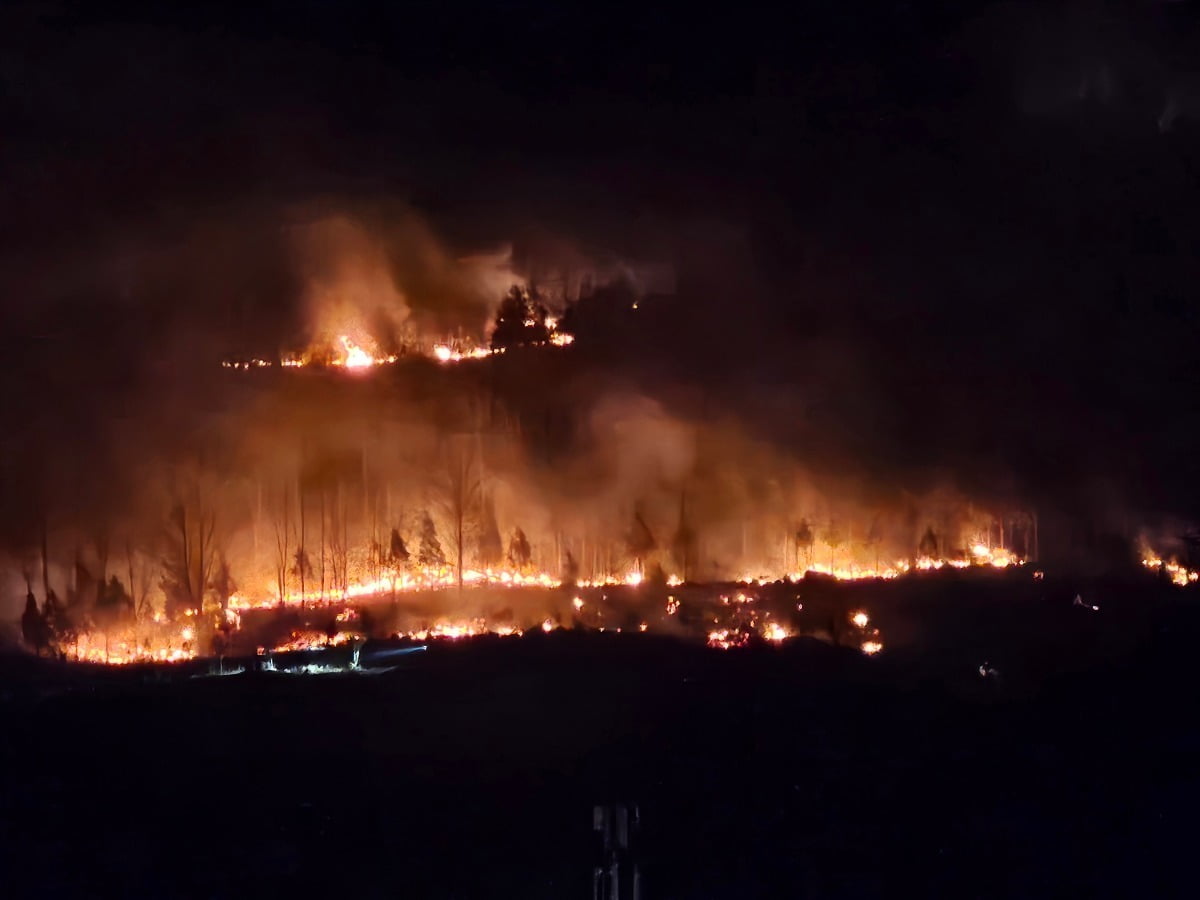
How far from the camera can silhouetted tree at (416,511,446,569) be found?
26.3ft

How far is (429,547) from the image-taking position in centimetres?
812

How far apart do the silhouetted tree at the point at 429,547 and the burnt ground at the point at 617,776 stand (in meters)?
2.14

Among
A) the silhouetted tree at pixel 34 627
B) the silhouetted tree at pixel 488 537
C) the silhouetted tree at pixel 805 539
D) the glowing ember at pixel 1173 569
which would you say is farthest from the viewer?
the silhouetted tree at pixel 805 539

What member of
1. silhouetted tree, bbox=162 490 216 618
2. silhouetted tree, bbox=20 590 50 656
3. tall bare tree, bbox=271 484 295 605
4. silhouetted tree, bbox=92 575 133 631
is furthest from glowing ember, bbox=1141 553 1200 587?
silhouetted tree, bbox=20 590 50 656

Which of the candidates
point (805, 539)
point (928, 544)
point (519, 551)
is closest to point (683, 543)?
point (805, 539)

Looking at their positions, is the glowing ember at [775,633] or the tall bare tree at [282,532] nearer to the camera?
the glowing ember at [775,633]

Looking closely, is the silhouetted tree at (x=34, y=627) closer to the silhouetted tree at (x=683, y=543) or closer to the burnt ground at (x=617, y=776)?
the burnt ground at (x=617, y=776)

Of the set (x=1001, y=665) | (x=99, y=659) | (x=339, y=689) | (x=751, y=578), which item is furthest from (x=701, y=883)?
(x=99, y=659)

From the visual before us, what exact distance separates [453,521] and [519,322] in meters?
1.81

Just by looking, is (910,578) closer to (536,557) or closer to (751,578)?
(751,578)

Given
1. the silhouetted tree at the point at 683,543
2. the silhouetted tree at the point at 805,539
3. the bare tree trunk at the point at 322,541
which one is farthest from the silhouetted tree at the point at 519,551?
the silhouetted tree at the point at 805,539

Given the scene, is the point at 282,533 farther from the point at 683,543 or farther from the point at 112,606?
the point at 683,543

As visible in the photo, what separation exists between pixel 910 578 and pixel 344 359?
5.05 meters

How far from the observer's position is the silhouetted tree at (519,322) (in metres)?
A: 8.34
